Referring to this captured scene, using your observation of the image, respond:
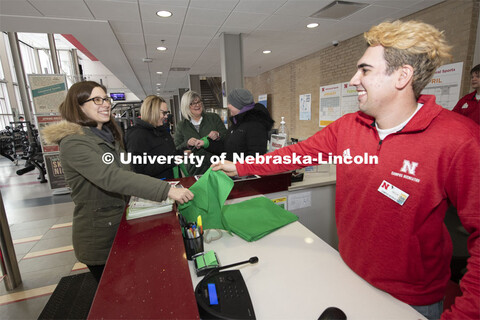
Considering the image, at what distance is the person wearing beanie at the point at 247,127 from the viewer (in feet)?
7.41

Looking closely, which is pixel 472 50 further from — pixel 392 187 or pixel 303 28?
pixel 392 187

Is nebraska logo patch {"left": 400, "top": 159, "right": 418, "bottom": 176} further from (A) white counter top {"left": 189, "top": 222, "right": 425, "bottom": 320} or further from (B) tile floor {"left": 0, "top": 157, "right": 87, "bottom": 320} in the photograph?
(B) tile floor {"left": 0, "top": 157, "right": 87, "bottom": 320}

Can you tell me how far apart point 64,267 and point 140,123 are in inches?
74.8

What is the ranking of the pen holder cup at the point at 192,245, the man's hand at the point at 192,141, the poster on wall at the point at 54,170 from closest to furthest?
1. the pen holder cup at the point at 192,245
2. the man's hand at the point at 192,141
3. the poster on wall at the point at 54,170

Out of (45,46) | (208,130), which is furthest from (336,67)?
(45,46)

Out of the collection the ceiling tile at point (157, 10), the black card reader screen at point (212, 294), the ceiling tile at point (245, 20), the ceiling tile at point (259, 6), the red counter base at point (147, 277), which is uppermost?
the ceiling tile at point (157, 10)

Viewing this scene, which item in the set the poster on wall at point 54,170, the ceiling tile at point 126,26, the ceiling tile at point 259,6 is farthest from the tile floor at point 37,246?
the ceiling tile at point 259,6

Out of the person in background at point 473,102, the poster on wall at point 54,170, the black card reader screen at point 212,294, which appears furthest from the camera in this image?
the poster on wall at point 54,170

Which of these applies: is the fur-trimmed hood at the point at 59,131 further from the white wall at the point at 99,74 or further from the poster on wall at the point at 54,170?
the white wall at the point at 99,74

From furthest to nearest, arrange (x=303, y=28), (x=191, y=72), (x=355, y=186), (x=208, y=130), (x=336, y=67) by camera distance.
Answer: (x=191, y=72) → (x=336, y=67) → (x=303, y=28) → (x=208, y=130) → (x=355, y=186)

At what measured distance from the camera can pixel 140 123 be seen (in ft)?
7.65

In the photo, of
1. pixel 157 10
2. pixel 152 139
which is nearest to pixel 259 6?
pixel 157 10

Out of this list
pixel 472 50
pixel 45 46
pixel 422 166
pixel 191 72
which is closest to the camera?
pixel 422 166

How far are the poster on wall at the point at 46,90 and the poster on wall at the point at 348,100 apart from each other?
6.39 metres
